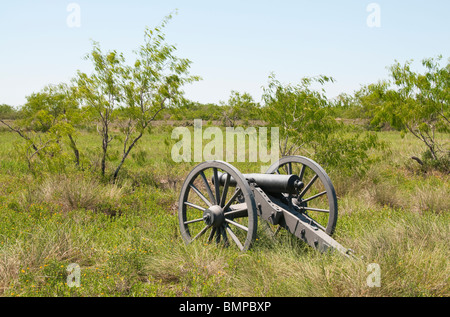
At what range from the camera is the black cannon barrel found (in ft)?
15.0

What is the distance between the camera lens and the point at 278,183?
182 inches

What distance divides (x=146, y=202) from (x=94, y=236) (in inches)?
90.7

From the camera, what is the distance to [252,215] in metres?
4.15

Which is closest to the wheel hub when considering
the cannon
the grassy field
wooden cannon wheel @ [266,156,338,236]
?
the cannon

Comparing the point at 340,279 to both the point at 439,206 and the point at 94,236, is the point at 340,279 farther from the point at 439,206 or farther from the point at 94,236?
the point at 439,206

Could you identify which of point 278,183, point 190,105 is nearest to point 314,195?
point 278,183

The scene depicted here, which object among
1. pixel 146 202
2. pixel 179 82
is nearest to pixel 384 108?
pixel 179 82

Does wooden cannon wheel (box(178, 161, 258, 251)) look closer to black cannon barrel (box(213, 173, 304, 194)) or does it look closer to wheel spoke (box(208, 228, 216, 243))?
wheel spoke (box(208, 228, 216, 243))

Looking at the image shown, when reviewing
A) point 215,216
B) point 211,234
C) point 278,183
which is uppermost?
point 278,183

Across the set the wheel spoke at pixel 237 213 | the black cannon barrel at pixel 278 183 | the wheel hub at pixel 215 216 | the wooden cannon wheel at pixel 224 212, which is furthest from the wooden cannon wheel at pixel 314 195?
the wheel hub at pixel 215 216

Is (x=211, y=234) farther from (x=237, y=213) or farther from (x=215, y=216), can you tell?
(x=237, y=213)

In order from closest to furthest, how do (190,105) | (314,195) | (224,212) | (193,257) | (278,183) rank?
(193,257)
(278,183)
(224,212)
(314,195)
(190,105)

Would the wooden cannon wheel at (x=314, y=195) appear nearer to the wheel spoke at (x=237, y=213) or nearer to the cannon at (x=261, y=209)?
the cannon at (x=261, y=209)
